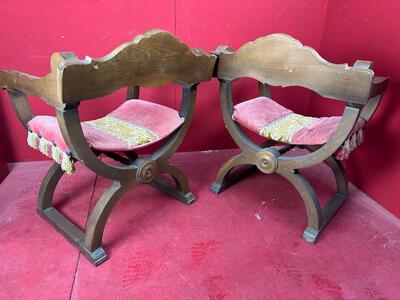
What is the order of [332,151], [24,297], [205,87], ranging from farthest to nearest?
A: [205,87] → [332,151] → [24,297]

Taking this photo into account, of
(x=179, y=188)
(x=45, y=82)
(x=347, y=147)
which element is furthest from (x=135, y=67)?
(x=347, y=147)

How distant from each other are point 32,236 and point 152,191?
62 cm

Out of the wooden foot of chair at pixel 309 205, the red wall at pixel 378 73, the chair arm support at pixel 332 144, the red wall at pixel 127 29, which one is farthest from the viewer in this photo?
A: the red wall at pixel 127 29

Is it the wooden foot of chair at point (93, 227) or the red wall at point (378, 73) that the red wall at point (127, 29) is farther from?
the wooden foot of chair at point (93, 227)

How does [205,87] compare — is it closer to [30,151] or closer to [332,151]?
[332,151]

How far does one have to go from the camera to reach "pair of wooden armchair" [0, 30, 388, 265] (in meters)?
1.05

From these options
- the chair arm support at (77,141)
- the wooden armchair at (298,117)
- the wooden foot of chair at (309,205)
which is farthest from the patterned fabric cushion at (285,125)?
the chair arm support at (77,141)

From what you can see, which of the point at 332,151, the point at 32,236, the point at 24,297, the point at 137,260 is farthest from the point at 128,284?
the point at 332,151

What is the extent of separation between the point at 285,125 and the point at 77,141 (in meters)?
0.94

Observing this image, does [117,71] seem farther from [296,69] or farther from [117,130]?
[296,69]

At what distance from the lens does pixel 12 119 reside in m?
1.87

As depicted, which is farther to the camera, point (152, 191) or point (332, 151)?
point (152, 191)

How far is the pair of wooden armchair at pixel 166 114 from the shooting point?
1.05 meters

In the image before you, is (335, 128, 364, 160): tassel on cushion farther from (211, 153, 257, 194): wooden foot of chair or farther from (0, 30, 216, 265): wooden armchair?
(0, 30, 216, 265): wooden armchair
